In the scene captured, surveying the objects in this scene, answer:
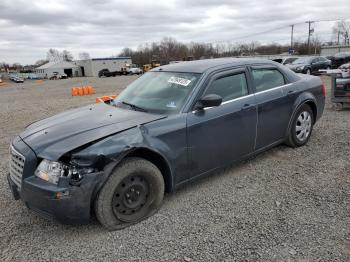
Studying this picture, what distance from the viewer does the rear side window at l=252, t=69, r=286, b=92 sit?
444 cm

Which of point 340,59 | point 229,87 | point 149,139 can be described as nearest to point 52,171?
point 149,139

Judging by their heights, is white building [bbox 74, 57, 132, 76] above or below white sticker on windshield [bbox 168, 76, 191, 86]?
above

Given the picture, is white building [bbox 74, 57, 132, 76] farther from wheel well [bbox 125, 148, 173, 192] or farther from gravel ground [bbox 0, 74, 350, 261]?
wheel well [bbox 125, 148, 173, 192]

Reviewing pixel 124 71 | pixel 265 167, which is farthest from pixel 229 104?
pixel 124 71

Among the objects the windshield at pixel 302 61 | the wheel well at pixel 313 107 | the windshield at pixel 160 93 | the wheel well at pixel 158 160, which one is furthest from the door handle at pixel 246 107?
the windshield at pixel 302 61

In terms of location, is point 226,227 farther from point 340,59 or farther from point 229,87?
point 340,59

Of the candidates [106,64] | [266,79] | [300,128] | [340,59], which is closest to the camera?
[266,79]

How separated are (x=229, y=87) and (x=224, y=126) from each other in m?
0.59

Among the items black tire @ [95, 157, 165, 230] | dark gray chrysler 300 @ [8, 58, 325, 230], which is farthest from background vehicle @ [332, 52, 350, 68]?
black tire @ [95, 157, 165, 230]

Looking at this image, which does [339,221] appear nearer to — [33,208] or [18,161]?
[33,208]

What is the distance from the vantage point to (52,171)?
9.39ft

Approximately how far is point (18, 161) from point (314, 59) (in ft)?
74.5

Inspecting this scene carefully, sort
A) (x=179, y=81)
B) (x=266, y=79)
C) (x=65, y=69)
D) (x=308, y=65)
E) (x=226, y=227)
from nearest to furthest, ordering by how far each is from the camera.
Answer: (x=226, y=227)
(x=179, y=81)
(x=266, y=79)
(x=308, y=65)
(x=65, y=69)

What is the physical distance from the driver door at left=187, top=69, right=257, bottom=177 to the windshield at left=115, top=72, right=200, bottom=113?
238mm
